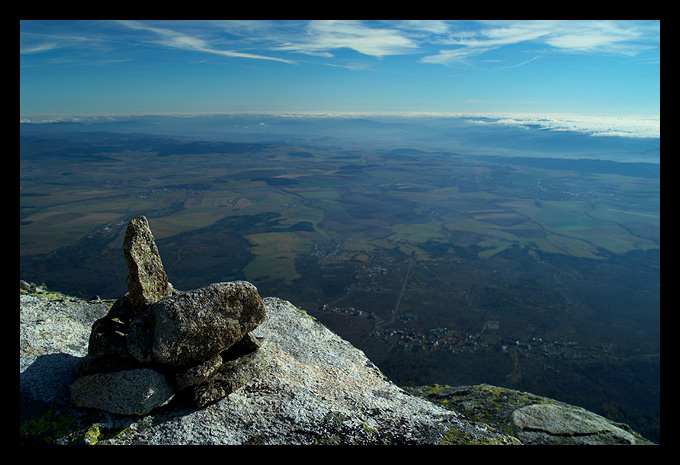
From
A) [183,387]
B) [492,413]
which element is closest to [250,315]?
[183,387]

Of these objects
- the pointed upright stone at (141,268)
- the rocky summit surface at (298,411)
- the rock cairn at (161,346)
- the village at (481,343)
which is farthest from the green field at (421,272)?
the pointed upright stone at (141,268)

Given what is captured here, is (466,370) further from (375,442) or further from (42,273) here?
(42,273)

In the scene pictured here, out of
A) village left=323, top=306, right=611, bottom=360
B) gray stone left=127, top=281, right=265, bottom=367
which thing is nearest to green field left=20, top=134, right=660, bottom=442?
village left=323, top=306, right=611, bottom=360

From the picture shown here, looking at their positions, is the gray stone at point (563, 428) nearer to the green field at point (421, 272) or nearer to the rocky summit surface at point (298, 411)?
the rocky summit surface at point (298, 411)

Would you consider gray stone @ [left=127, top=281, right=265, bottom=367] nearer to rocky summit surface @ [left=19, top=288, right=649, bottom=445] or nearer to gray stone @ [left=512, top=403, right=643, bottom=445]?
rocky summit surface @ [left=19, top=288, right=649, bottom=445]

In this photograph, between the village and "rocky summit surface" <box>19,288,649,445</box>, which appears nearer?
"rocky summit surface" <box>19,288,649,445</box>

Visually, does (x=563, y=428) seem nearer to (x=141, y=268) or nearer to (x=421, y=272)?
(x=141, y=268)
